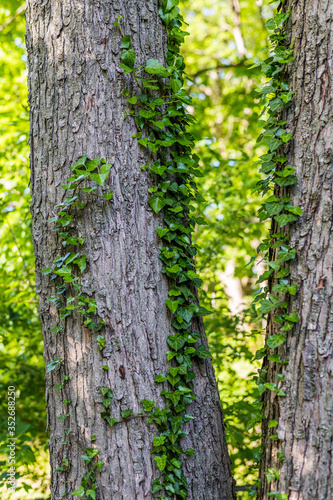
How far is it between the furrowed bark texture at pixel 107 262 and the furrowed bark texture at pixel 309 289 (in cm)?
40

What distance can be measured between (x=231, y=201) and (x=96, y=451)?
9.01ft

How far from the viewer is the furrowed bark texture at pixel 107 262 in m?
1.62

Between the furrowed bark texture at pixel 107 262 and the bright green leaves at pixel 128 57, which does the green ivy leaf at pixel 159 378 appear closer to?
the furrowed bark texture at pixel 107 262

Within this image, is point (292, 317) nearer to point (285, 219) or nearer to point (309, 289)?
point (309, 289)

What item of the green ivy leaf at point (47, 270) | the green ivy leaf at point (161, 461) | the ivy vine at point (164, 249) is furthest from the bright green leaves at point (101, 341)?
the green ivy leaf at point (161, 461)

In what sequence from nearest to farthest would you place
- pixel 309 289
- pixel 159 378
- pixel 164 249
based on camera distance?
pixel 309 289 < pixel 159 378 < pixel 164 249

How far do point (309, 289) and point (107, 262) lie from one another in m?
0.85

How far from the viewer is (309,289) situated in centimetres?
153

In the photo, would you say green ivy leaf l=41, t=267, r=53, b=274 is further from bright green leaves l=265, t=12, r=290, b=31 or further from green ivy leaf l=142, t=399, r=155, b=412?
bright green leaves l=265, t=12, r=290, b=31

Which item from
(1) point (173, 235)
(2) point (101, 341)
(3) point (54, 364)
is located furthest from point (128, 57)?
(3) point (54, 364)

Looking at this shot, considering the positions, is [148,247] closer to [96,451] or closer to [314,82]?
[96,451]

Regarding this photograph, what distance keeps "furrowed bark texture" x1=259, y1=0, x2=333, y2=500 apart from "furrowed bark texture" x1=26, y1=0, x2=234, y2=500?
0.40 metres

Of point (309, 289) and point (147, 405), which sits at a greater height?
point (309, 289)

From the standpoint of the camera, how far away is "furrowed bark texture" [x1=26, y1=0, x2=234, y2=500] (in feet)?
5.33
